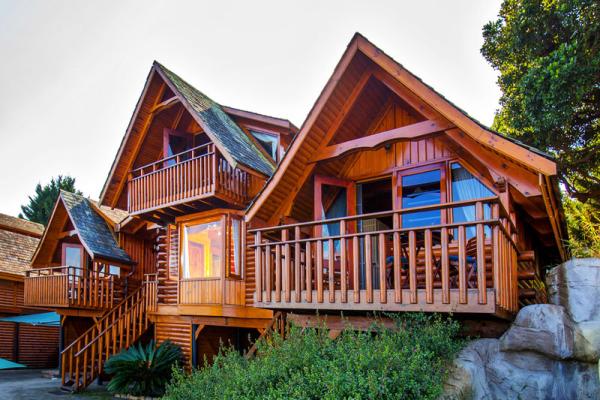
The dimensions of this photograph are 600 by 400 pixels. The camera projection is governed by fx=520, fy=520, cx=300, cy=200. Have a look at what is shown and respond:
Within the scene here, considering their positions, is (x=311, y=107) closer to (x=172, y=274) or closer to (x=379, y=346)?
(x=379, y=346)

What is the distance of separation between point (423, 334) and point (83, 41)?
14176 mm

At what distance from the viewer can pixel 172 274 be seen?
54.6ft

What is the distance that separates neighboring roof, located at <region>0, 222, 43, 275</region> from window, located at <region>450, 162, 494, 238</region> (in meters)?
22.1

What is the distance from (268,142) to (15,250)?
17.5 m

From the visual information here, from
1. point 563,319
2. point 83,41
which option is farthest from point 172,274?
point 563,319

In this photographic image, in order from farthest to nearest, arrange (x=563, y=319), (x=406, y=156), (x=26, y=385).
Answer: (x=26, y=385)
(x=406, y=156)
(x=563, y=319)

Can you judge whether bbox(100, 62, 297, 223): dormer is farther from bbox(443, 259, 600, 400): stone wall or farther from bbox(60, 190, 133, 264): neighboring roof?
bbox(443, 259, 600, 400): stone wall

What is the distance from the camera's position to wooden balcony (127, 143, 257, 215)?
14.5 m

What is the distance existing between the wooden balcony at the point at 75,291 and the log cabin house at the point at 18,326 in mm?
4560

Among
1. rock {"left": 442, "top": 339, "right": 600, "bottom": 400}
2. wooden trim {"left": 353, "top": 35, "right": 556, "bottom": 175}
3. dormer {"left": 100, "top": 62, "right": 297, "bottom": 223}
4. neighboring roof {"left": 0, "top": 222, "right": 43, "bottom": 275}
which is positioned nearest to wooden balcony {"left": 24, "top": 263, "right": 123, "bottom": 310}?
dormer {"left": 100, "top": 62, "right": 297, "bottom": 223}

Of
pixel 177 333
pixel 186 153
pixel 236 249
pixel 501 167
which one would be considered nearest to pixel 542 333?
pixel 501 167

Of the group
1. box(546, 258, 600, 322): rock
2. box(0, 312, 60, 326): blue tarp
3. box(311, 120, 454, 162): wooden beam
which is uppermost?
box(311, 120, 454, 162): wooden beam

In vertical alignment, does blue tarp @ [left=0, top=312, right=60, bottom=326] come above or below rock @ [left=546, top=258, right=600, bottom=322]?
below

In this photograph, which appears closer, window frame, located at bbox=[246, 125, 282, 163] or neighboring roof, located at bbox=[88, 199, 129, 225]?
window frame, located at bbox=[246, 125, 282, 163]
